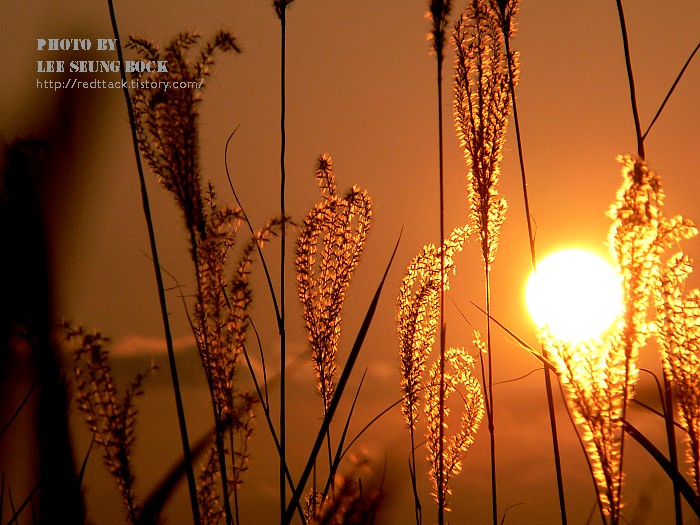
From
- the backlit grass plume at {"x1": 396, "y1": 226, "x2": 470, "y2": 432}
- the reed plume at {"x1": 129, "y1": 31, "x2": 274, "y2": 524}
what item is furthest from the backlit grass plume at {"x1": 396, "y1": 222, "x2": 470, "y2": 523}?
the reed plume at {"x1": 129, "y1": 31, "x2": 274, "y2": 524}

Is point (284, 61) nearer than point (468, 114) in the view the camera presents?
Yes

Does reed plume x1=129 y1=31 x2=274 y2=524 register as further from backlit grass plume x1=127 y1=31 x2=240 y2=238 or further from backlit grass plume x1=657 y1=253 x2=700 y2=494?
backlit grass plume x1=657 y1=253 x2=700 y2=494

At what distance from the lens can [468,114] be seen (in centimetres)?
179

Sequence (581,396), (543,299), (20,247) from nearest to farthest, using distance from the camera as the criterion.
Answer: (20,247) → (581,396) → (543,299)

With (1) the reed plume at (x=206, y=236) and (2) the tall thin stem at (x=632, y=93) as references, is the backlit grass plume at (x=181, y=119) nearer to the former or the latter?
(1) the reed plume at (x=206, y=236)

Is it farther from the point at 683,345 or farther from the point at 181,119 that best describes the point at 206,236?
the point at 683,345

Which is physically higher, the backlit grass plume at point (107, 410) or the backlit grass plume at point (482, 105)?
the backlit grass plume at point (482, 105)

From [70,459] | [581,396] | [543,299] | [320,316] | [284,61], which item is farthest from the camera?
[320,316]

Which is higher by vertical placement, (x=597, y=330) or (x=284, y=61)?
(x=284, y=61)

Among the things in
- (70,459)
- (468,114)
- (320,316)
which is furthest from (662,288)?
(70,459)

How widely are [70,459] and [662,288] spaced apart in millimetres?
1140

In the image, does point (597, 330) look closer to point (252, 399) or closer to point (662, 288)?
point (662, 288)

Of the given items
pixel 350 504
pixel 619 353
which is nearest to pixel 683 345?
pixel 619 353

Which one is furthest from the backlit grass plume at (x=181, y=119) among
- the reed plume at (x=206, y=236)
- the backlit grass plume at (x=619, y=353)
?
the backlit grass plume at (x=619, y=353)
